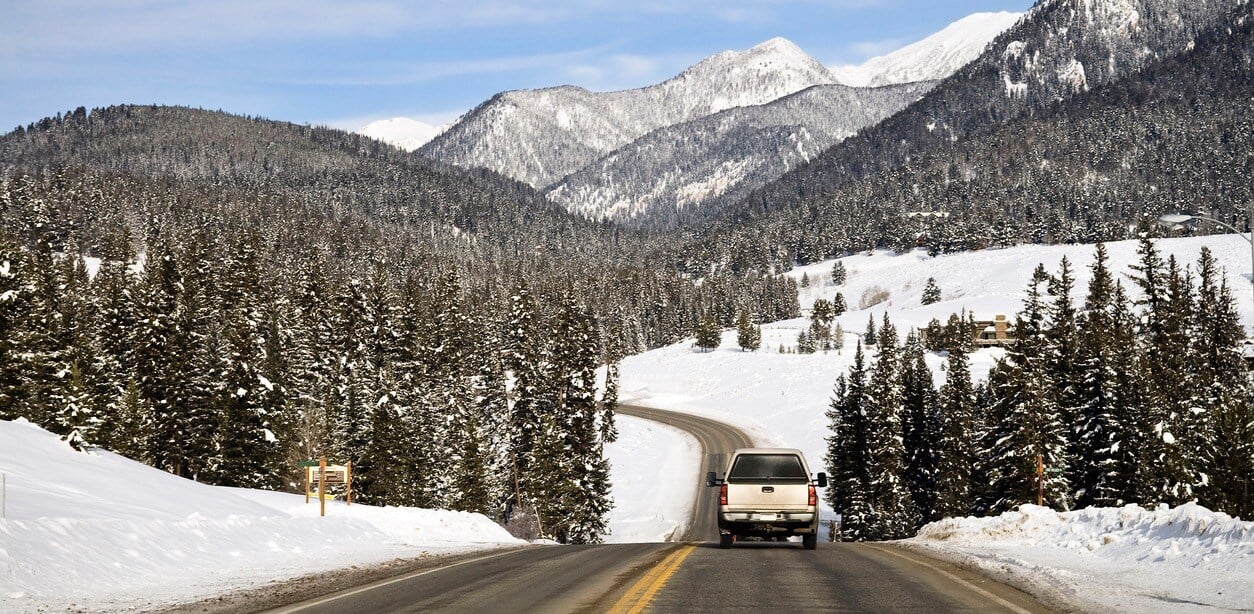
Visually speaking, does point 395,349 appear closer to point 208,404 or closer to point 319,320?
point 319,320

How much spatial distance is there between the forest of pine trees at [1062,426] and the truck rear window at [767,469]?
1771cm

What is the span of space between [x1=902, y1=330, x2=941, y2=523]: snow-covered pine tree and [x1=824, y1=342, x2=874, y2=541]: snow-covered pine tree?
2.78 metres

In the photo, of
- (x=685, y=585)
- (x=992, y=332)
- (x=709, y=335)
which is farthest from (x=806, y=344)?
(x=685, y=585)

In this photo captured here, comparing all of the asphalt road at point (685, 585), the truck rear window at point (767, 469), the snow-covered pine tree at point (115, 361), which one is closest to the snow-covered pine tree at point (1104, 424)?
the truck rear window at point (767, 469)

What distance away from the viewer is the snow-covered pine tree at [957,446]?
5869cm

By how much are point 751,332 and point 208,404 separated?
118m

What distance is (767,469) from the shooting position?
2280 cm

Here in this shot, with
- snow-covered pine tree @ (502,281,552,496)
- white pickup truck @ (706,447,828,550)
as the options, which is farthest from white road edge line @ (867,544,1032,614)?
snow-covered pine tree @ (502,281,552,496)

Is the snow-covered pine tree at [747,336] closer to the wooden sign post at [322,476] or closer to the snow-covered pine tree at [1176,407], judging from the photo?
the snow-covered pine tree at [1176,407]

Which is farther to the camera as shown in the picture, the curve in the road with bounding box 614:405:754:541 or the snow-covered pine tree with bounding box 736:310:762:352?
the snow-covered pine tree with bounding box 736:310:762:352

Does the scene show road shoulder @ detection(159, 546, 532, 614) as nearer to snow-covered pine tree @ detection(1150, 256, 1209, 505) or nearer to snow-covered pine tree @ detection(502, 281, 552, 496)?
snow-covered pine tree @ detection(1150, 256, 1209, 505)

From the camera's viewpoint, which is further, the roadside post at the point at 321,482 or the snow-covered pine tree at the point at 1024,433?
the snow-covered pine tree at the point at 1024,433

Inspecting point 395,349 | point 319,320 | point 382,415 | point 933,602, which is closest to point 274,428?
point 382,415

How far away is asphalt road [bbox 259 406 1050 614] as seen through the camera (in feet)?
38.2
